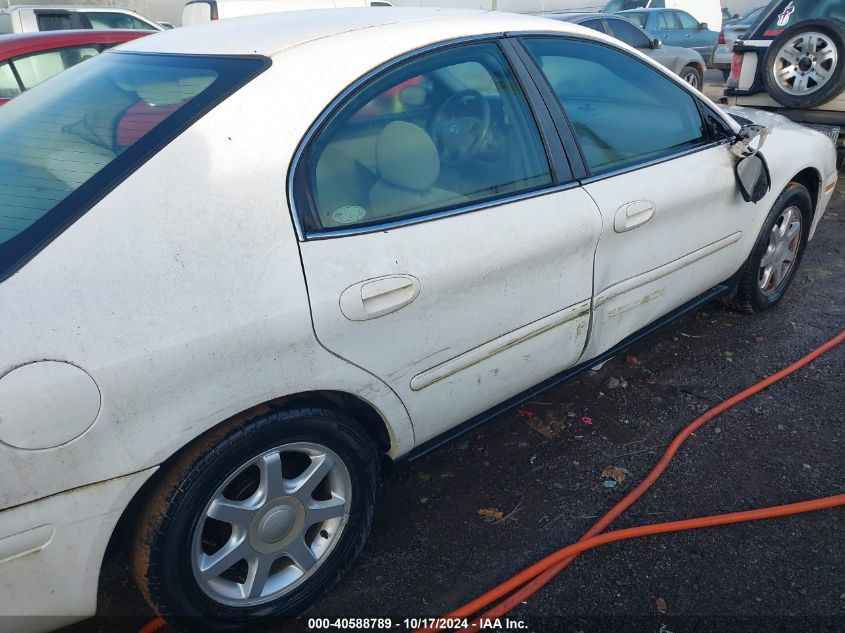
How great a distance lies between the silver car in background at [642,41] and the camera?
31.4 ft

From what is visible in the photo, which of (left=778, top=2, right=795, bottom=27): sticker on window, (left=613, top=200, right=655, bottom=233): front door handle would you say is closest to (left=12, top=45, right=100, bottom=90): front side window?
(left=613, top=200, right=655, bottom=233): front door handle

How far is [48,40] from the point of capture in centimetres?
546

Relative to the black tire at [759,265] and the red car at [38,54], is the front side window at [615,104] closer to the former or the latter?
the black tire at [759,265]

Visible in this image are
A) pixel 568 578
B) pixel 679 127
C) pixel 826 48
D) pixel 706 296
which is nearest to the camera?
pixel 568 578

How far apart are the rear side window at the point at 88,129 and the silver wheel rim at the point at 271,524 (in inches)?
30.5

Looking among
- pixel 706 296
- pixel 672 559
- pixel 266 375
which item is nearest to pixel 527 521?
pixel 672 559

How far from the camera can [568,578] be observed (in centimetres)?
219

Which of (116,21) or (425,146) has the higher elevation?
(425,146)

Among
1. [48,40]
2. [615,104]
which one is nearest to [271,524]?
[615,104]

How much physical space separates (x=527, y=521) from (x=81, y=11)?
8.98 meters

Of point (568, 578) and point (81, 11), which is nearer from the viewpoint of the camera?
point (568, 578)

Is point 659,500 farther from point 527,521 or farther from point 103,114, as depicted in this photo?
point 103,114

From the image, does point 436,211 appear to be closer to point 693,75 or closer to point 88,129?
point 88,129

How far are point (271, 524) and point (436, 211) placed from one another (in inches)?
40.6
